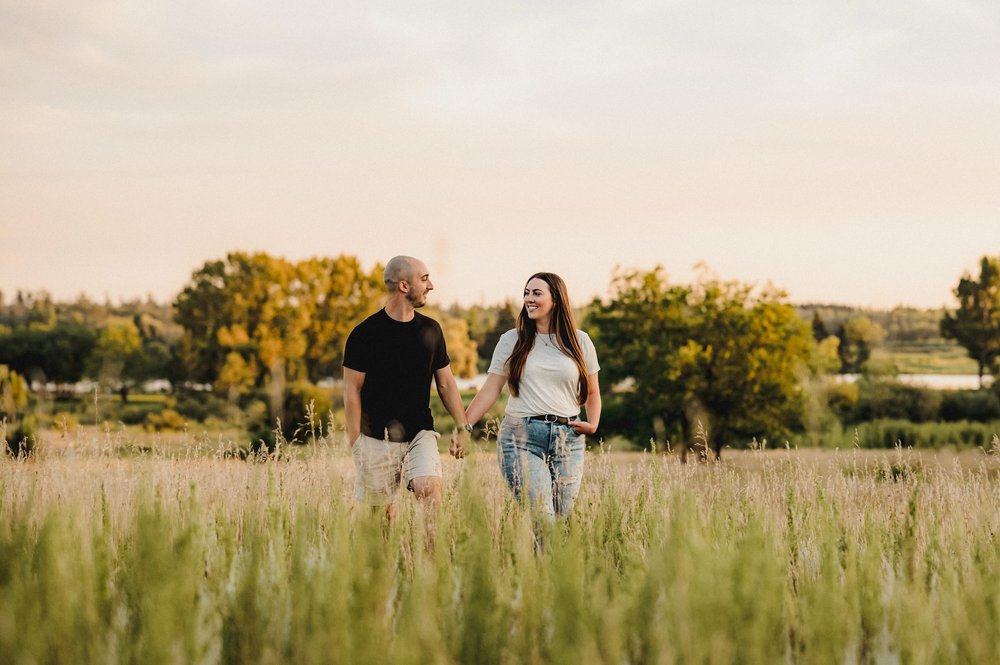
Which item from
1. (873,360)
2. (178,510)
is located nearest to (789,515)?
(178,510)

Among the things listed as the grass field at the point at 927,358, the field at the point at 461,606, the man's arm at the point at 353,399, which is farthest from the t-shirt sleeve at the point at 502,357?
the grass field at the point at 927,358

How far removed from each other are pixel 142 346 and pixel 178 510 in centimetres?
6222

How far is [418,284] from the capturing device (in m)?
5.64

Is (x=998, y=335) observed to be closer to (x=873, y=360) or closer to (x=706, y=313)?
(x=873, y=360)

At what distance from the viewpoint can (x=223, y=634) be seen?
2.96 m

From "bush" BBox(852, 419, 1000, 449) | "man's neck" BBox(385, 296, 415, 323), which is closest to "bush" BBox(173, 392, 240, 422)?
"bush" BBox(852, 419, 1000, 449)

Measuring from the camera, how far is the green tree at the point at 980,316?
5612cm

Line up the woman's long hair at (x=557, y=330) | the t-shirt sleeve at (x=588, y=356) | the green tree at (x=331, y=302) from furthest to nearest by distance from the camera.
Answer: the green tree at (x=331, y=302) < the t-shirt sleeve at (x=588, y=356) < the woman's long hair at (x=557, y=330)

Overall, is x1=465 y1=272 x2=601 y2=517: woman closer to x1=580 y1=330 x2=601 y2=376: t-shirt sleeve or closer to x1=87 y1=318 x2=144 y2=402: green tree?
x1=580 y1=330 x2=601 y2=376: t-shirt sleeve

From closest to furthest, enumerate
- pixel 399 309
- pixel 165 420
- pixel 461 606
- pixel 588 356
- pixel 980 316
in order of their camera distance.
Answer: pixel 461 606
pixel 399 309
pixel 588 356
pixel 165 420
pixel 980 316

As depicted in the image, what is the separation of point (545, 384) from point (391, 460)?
1.14m

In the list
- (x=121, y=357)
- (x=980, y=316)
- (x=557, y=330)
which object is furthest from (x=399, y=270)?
(x=980, y=316)

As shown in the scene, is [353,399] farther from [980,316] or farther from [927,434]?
[980,316]

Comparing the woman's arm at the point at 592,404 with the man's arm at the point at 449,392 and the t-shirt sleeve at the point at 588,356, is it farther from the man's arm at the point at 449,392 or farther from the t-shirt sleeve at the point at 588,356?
the man's arm at the point at 449,392
